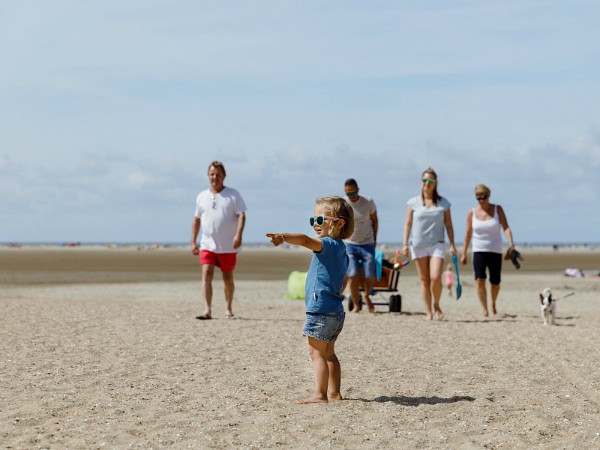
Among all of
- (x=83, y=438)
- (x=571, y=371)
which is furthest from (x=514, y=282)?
(x=83, y=438)

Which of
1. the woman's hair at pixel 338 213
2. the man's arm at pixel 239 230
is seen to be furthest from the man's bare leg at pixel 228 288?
the woman's hair at pixel 338 213

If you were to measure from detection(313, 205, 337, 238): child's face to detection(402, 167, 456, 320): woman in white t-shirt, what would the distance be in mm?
5840

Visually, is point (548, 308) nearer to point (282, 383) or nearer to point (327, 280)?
point (282, 383)

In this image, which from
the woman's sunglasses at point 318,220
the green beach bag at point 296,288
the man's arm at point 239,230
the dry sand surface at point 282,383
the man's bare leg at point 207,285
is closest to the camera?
the dry sand surface at point 282,383

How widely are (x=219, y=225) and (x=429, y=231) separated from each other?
288 cm

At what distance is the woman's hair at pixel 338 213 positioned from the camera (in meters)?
5.73

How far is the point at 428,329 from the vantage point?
10.6 m

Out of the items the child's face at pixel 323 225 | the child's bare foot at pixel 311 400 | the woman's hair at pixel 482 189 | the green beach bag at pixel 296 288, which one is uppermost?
the woman's hair at pixel 482 189

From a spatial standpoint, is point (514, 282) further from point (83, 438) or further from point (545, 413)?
point (83, 438)

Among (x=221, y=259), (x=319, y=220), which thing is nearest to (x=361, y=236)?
(x=221, y=259)

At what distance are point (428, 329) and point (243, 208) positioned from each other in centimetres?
300

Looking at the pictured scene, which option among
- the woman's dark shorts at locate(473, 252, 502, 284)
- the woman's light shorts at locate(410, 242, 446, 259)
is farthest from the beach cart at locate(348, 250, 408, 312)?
the woman's light shorts at locate(410, 242, 446, 259)

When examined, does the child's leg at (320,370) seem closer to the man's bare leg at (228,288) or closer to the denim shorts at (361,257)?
the man's bare leg at (228,288)

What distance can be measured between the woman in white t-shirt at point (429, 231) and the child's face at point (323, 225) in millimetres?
5840
